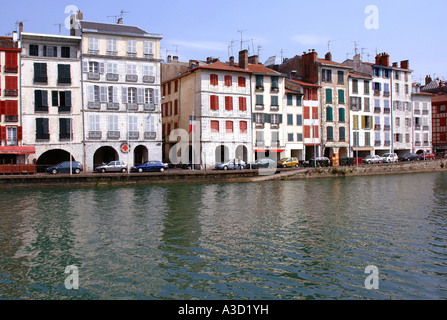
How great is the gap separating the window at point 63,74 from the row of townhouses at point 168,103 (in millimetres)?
104

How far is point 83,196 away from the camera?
3162cm

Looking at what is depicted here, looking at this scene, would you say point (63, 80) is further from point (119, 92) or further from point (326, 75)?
point (326, 75)

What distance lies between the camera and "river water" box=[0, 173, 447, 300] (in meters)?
11.5

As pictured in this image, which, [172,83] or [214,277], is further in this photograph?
[172,83]

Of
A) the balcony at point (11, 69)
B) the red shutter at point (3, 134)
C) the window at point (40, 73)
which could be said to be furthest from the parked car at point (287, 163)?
the balcony at point (11, 69)

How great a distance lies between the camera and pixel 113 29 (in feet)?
161

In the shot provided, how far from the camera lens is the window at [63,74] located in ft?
151

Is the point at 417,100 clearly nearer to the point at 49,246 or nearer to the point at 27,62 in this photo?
the point at 27,62

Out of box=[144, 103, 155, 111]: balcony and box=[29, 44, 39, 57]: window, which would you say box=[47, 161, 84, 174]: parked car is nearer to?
box=[144, 103, 155, 111]: balcony

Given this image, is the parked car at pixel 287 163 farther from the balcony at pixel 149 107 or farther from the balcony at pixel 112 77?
the balcony at pixel 112 77

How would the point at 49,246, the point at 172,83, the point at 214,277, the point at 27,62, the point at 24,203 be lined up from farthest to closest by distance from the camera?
the point at 172,83 → the point at 27,62 → the point at 24,203 → the point at 49,246 → the point at 214,277

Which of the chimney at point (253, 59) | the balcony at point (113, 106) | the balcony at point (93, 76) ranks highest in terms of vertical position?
the chimney at point (253, 59)
